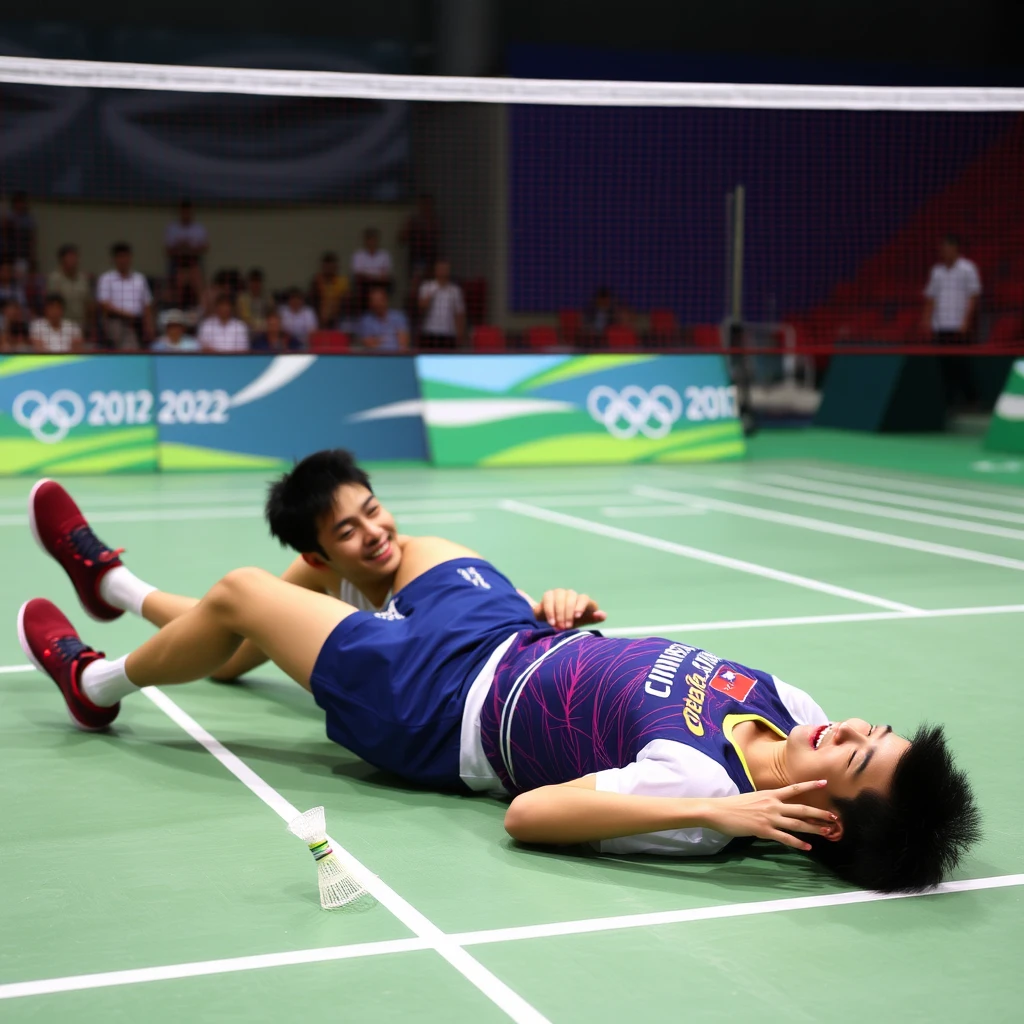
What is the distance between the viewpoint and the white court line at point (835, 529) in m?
7.85

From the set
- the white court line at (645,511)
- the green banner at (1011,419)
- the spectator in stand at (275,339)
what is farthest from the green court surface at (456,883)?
the spectator in stand at (275,339)

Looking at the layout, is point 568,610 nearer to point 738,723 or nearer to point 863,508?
point 738,723

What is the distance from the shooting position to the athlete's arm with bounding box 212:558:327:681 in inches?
191

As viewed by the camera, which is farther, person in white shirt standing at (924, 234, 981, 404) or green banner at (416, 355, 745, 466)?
person in white shirt standing at (924, 234, 981, 404)

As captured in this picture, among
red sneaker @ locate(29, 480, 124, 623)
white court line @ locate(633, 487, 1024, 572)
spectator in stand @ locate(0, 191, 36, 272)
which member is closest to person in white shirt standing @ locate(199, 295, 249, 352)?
spectator in stand @ locate(0, 191, 36, 272)

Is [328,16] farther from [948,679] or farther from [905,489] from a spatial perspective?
[948,679]

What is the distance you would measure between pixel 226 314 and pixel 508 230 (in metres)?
6.58

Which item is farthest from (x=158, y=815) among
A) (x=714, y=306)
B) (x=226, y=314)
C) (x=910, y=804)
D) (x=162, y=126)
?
(x=714, y=306)

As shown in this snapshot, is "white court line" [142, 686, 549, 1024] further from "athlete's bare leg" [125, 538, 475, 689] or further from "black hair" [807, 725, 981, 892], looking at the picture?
"black hair" [807, 725, 981, 892]

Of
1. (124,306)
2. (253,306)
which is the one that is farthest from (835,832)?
(253,306)

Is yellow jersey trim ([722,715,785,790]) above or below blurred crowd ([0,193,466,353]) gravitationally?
below

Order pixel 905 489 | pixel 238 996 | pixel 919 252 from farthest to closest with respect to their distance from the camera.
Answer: pixel 919 252, pixel 905 489, pixel 238 996

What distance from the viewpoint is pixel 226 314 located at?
13.4m

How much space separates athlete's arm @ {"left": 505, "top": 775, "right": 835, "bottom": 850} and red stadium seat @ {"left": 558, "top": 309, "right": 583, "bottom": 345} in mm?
13784
